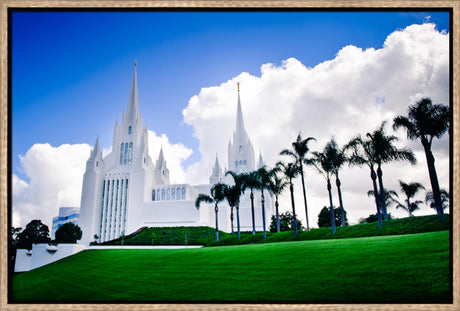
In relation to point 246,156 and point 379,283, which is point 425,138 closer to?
point 379,283

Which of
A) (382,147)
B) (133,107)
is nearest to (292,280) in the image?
(382,147)

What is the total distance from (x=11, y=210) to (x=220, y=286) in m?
4.70

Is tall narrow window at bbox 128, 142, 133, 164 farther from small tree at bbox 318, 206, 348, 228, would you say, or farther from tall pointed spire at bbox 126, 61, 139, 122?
small tree at bbox 318, 206, 348, 228

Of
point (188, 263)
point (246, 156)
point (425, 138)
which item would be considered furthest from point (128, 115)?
point (425, 138)

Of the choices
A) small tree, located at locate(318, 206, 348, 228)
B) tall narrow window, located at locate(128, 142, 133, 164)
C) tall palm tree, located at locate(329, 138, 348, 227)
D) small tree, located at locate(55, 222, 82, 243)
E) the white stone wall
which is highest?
tall narrow window, located at locate(128, 142, 133, 164)

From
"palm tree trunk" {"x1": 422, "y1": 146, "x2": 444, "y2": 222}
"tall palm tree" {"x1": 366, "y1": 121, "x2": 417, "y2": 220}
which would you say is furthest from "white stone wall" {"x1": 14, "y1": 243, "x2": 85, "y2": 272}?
"tall palm tree" {"x1": 366, "y1": 121, "x2": 417, "y2": 220}

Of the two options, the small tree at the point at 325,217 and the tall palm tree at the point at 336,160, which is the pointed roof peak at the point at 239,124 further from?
the tall palm tree at the point at 336,160

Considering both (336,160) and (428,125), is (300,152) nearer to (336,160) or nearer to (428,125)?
(336,160)

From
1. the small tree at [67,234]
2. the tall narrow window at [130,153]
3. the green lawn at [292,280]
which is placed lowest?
the green lawn at [292,280]

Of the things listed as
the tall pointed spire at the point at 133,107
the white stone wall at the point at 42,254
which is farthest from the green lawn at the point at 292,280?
the tall pointed spire at the point at 133,107

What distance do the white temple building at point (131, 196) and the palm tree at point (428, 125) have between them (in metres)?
34.3

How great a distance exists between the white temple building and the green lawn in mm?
33301

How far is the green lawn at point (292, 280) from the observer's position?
6.46 metres

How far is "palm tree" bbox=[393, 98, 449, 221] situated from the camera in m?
8.77
